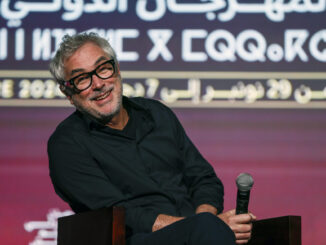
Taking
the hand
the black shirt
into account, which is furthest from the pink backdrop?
the hand

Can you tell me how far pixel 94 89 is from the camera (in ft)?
7.79

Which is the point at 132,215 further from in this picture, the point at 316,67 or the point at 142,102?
the point at 316,67

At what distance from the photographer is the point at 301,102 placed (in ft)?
11.5

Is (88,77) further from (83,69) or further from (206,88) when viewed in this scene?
(206,88)

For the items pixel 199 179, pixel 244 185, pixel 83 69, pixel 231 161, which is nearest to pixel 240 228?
pixel 244 185

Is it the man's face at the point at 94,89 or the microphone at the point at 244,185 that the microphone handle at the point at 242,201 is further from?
the man's face at the point at 94,89

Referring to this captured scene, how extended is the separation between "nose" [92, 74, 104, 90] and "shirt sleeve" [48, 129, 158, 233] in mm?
183

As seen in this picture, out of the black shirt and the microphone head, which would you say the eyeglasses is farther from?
the microphone head

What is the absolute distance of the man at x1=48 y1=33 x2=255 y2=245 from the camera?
89.2 inches

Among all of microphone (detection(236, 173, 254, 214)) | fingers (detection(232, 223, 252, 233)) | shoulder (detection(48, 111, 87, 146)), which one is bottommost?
fingers (detection(232, 223, 252, 233))

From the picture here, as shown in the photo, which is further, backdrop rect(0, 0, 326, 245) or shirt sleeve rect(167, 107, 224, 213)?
backdrop rect(0, 0, 326, 245)

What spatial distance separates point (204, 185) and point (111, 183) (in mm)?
342

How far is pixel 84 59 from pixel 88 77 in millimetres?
61

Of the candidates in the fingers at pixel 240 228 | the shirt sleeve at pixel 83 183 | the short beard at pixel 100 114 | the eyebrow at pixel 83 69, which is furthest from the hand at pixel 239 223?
the eyebrow at pixel 83 69
